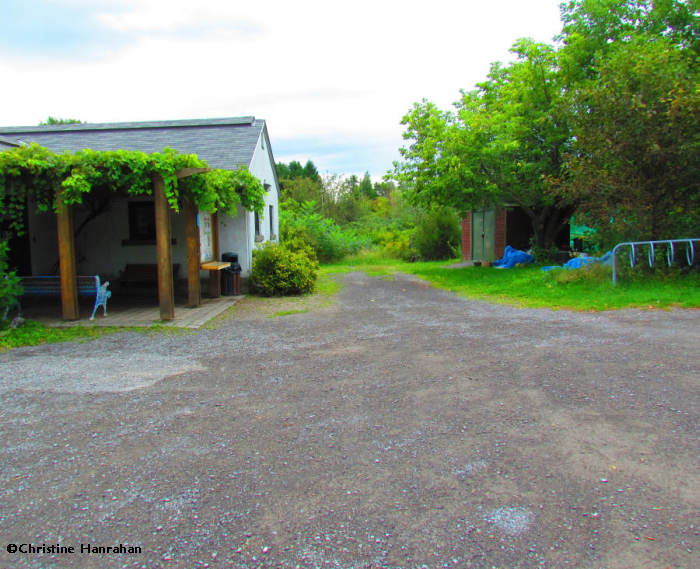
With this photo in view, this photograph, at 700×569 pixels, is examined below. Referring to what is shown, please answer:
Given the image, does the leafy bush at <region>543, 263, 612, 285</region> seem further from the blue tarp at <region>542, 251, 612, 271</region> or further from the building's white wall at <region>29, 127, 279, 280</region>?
the building's white wall at <region>29, 127, 279, 280</region>

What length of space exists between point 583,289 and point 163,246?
27.5 ft

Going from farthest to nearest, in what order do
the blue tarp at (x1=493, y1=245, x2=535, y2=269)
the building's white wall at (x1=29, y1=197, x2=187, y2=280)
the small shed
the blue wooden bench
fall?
1. the small shed
2. the blue tarp at (x1=493, y1=245, x2=535, y2=269)
3. the building's white wall at (x1=29, y1=197, x2=187, y2=280)
4. the blue wooden bench

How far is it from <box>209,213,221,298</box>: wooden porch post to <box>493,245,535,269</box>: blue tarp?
31.8ft

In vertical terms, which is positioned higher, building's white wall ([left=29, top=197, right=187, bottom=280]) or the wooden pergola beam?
the wooden pergola beam

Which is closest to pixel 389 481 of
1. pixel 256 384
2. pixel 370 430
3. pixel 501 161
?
pixel 370 430

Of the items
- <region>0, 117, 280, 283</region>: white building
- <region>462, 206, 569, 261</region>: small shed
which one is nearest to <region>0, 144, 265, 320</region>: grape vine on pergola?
<region>0, 117, 280, 283</region>: white building

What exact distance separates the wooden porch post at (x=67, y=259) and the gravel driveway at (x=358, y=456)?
94.8 inches

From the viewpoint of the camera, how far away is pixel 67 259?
8109mm

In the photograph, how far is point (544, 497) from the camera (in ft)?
8.63

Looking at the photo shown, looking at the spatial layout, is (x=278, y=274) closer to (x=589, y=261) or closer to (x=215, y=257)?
(x=215, y=257)

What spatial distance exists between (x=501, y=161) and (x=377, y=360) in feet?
33.3

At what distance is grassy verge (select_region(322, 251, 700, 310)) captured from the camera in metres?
8.64

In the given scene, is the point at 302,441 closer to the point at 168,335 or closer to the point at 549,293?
the point at 168,335

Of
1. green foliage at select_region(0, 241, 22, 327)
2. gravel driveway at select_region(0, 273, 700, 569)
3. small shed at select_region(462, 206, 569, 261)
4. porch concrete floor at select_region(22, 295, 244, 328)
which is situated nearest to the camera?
gravel driveway at select_region(0, 273, 700, 569)
